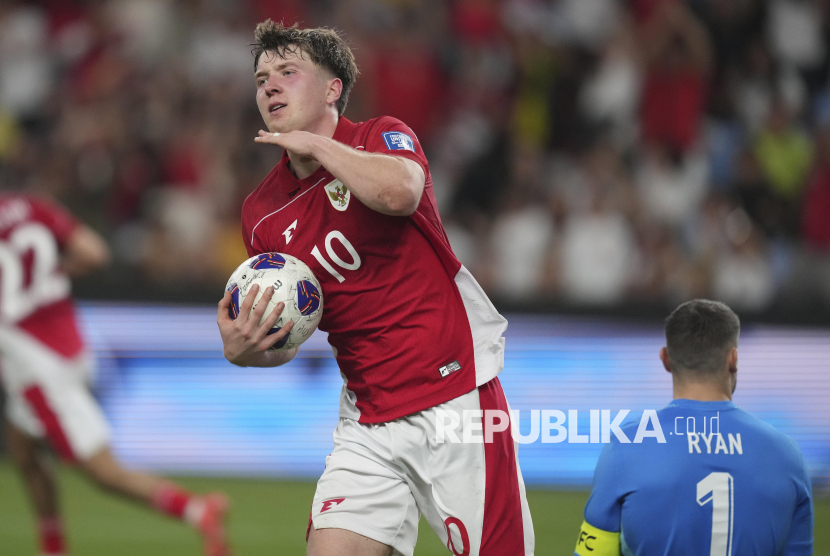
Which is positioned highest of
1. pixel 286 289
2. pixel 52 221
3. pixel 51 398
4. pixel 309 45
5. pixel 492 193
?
pixel 492 193

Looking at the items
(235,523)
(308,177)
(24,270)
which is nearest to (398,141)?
(308,177)

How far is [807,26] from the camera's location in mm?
11211

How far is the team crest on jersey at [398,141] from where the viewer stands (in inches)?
136

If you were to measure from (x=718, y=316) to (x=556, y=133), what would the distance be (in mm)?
7985

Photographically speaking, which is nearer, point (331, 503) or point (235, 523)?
point (331, 503)

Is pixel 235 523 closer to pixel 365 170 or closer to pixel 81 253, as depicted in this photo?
pixel 81 253

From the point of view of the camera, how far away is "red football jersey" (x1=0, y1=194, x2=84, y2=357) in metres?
6.22

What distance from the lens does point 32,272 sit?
6.29 metres

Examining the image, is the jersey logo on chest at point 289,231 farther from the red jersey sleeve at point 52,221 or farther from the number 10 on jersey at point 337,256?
the red jersey sleeve at point 52,221

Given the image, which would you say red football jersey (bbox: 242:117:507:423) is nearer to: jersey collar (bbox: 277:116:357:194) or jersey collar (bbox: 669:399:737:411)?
jersey collar (bbox: 277:116:357:194)

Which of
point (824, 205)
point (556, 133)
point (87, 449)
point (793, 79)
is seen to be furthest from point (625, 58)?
point (87, 449)

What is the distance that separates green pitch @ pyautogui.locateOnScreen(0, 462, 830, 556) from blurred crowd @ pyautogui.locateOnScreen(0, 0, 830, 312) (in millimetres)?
1899

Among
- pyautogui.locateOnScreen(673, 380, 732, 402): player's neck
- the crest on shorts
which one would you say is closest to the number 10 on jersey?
the crest on shorts

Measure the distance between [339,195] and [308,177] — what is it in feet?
0.59
